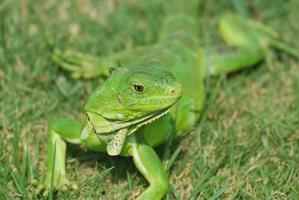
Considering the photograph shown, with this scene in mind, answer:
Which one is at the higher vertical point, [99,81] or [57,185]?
[99,81]

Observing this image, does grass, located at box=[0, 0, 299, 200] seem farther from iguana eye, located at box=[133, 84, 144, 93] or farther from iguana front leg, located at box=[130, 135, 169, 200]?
iguana eye, located at box=[133, 84, 144, 93]

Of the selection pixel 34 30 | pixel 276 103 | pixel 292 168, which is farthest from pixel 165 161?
pixel 34 30

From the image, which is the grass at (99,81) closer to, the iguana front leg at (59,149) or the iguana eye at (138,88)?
the iguana front leg at (59,149)

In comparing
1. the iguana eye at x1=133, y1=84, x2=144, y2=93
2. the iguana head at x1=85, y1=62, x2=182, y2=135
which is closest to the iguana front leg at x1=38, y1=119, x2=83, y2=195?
the iguana head at x1=85, y1=62, x2=182, y2=135

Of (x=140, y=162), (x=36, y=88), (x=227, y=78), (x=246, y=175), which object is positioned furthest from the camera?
(x=227, y=78)

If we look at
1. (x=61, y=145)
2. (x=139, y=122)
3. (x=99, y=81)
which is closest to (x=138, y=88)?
Result: (x=139, y=122)

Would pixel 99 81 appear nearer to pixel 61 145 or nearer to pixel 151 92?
pixel 61 145

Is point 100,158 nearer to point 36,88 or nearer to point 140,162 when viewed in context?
point 140,162
